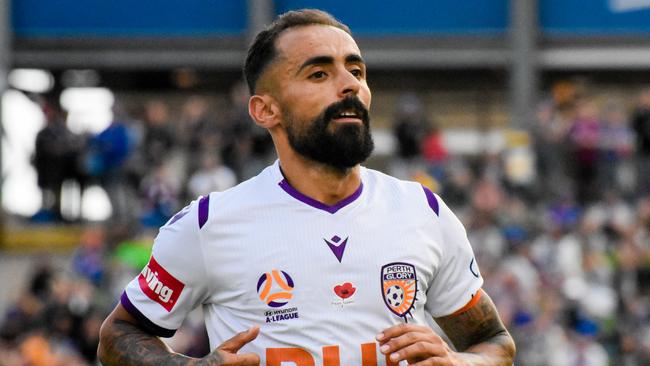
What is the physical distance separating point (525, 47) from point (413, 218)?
57.2 feet

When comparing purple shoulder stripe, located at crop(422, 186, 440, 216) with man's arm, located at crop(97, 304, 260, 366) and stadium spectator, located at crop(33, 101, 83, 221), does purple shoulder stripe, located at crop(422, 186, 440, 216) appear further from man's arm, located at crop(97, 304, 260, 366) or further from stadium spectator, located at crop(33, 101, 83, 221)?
stadium spectator, located at crop(33, 101, 83, 221)

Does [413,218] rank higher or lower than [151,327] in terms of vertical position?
higher

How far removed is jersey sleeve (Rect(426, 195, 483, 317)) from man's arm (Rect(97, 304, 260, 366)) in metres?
0.70

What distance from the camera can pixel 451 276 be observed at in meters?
5.02

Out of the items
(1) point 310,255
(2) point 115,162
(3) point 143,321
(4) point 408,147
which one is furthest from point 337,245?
(2) point 115,162

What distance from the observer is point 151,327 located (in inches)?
196

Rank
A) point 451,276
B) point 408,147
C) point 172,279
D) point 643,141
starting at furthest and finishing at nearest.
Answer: point 643,141, point 408,147, point 451,276, point 172,279

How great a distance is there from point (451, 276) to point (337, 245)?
45cm

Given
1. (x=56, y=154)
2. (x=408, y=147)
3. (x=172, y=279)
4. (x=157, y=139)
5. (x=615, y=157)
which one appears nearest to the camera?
(x=172, y=279)

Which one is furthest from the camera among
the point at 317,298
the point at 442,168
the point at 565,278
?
the point at 442,168

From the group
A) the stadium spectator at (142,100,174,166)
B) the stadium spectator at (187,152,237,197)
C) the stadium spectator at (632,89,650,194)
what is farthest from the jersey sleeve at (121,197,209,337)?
the stadium spectator at (632,89,650,194)

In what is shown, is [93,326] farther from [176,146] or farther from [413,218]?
[413,218]

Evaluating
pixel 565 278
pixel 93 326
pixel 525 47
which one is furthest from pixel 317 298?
pixel 525 47

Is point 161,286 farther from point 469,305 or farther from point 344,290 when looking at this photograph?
point 469,305
